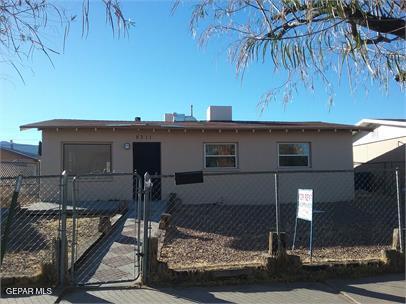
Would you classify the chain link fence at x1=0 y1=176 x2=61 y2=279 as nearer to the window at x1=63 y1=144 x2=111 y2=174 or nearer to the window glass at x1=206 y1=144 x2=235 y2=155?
the window at x1=63 y1=144 x2=111 y2=174

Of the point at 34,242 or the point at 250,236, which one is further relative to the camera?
the point at 250,236

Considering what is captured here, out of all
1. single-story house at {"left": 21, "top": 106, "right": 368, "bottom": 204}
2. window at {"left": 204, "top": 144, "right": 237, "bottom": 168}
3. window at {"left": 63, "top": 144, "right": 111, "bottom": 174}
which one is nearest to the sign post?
single-story house at {"left": 21, "top": 106, "right": 368, "bottom": 204}

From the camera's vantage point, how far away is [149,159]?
17859 millimetres

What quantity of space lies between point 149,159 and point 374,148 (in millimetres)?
12979

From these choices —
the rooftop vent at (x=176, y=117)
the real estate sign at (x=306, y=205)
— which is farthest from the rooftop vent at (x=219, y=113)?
the real estate sign at (x=306, y=205)

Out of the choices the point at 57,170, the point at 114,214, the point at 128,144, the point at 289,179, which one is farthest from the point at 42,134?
the point at 289,179

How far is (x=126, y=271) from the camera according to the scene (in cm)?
754

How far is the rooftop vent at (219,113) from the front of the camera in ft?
72.1

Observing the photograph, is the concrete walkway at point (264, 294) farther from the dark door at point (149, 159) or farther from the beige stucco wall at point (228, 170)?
the dark door at point (149, 159)

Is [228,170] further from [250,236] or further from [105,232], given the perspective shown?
[105,232]

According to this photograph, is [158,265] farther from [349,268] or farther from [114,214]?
[114,214]

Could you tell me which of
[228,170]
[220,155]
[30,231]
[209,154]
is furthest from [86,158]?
[30,231]

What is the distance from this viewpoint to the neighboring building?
2235cm

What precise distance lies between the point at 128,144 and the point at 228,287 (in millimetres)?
11302
